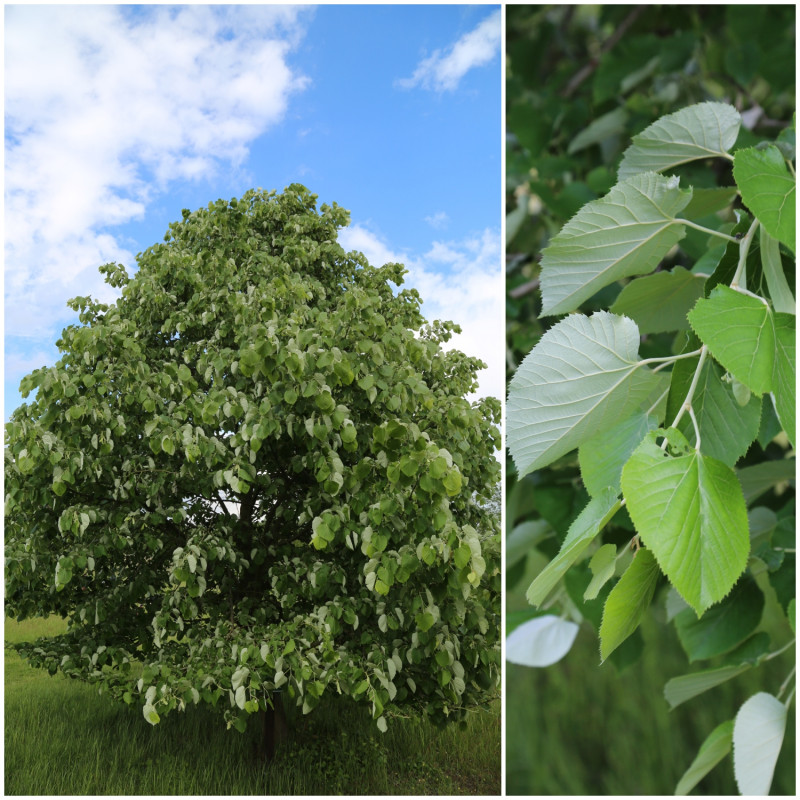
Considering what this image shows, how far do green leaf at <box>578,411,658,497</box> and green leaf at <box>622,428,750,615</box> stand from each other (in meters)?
0.04

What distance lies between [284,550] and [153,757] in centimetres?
85

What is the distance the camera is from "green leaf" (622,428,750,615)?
0.88 ft

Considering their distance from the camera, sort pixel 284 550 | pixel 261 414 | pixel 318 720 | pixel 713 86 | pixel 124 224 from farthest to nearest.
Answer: pixel 318 720 → pixel 124 224 → pixel 284 550 → pixel 261 414 → pixel 713 86

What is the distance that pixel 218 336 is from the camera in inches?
67.4

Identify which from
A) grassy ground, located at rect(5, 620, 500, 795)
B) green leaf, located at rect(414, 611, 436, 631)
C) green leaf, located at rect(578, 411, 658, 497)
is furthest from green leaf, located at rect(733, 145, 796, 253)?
grassy ground, located at rect(5, 620, 500, 795)

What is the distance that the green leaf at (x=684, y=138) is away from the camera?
44 cm

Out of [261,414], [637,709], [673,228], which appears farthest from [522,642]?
[261,414]

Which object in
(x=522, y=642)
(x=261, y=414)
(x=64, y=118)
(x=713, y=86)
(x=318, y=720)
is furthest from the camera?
(x=318, y=720)

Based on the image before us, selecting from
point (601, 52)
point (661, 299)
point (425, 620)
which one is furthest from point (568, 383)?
point (425, 620)

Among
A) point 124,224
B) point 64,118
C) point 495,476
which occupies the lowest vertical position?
point 495,476

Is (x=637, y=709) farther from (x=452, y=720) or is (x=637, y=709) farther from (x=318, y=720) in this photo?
(x=318, y=720)

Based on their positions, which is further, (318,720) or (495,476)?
(318,720)

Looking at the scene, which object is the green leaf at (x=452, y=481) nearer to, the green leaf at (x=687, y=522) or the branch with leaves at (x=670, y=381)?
the branch with leaves at (x=670, y=381)

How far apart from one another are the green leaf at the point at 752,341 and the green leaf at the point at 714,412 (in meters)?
0.05
